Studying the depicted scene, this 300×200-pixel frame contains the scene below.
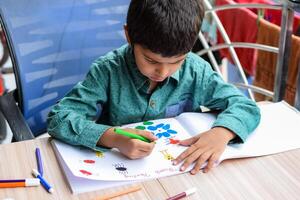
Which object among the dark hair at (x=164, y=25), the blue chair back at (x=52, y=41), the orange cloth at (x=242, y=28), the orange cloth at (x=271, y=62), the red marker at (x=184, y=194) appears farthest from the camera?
the orange cloth at (x=242, y=28)

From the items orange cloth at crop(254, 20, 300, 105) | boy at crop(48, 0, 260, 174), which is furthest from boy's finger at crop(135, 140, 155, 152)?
orange cloth at crop(254, 20, 300, 105)

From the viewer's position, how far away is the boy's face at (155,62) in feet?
2.86

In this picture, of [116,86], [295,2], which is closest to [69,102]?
[116,86]

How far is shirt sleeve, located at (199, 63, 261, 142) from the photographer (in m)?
0.91

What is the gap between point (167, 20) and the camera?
2.74 ft

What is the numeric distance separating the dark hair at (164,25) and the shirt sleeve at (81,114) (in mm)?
182

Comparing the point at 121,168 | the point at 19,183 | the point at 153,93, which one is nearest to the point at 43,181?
the point at 19,183

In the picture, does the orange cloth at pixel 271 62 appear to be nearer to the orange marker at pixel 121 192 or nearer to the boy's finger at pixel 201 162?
the boy's finger at pixel 201 162

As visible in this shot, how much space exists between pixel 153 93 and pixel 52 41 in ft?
1.31

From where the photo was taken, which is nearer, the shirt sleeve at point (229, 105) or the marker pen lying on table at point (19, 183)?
the marker pen lying on table at point (19, 183)

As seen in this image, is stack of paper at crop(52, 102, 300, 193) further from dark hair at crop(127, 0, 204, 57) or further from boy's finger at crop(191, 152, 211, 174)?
dark hair at crop(127, 0, 204, 57)

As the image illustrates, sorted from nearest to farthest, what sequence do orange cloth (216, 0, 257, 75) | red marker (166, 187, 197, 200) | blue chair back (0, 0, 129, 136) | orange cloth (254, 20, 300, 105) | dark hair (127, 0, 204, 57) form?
1. red marker (166, 187, 197, 200)
2. dark hair (127, 0, 204, 57)
3. blue chair back (0, 0, 129, 136)
4. orange cloth (254, 20, 300, 105)
5. orange cloth (216, 0, 257, 75)

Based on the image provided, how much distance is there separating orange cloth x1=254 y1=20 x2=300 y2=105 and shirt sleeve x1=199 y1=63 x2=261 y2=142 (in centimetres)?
52

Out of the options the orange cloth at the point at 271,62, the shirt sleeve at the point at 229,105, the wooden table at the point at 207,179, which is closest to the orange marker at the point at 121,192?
the wooden table at the point at 207,179
